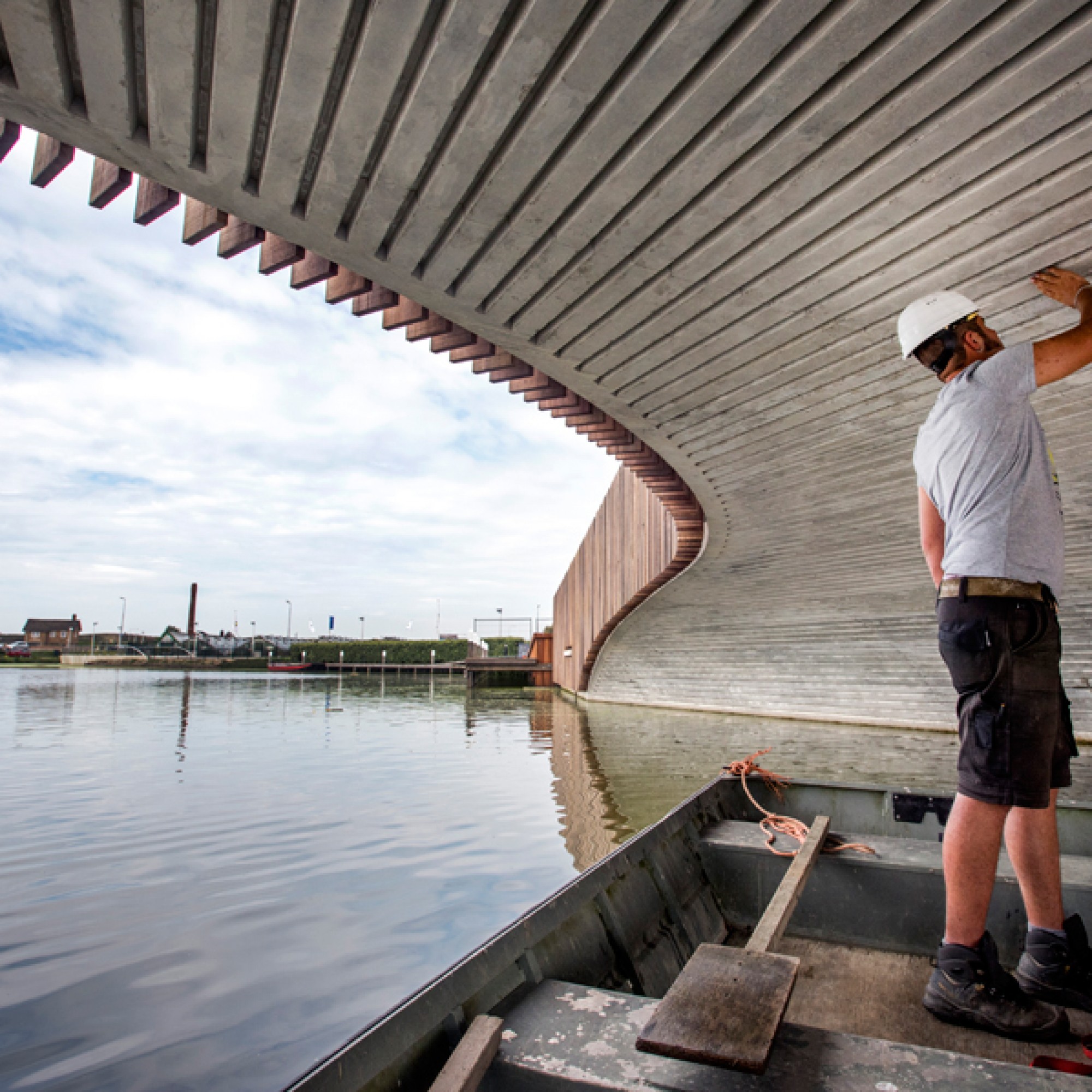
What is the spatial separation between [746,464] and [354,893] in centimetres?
440

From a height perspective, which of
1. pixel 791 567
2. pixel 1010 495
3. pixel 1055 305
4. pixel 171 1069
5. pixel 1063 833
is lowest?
pixel 171 1069

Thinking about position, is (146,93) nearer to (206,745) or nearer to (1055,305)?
(1055,305)

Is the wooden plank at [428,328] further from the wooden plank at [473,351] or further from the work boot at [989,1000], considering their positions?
the work boot at [989,1000]

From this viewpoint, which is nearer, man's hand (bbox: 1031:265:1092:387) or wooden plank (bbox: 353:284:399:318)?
man's hand (bbox: 1031:265:1092:387)

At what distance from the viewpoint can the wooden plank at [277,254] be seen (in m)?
3.95

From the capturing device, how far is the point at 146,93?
2.70m

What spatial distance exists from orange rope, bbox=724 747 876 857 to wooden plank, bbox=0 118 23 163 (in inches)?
157

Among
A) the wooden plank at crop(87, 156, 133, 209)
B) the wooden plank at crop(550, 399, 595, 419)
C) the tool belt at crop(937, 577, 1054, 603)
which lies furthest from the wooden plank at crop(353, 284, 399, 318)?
the tool belt at crop(937, 577, 1054, 603)

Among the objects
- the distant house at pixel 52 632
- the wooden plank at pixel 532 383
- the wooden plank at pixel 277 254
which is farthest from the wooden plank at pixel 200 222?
the distant house at pixel 52 632

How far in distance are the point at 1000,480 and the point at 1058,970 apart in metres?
1.12

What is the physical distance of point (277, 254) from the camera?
3.96 meters

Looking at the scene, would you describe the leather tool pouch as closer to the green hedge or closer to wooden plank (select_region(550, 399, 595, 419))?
wooden plank (select_region(550, 399, 595, 419))

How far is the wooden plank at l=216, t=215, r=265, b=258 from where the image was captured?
387 centimetres

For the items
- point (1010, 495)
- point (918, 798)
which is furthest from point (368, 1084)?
point (918, 798)
